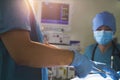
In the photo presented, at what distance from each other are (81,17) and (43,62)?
165cm

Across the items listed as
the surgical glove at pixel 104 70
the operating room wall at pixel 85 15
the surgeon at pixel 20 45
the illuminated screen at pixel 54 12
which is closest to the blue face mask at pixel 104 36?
the operating room wall at pixel 85 15

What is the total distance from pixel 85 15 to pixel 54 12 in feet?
1.07

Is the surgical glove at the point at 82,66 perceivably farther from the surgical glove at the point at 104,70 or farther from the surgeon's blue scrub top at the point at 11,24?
the surgeon's blue scrub top at the point at 11,24

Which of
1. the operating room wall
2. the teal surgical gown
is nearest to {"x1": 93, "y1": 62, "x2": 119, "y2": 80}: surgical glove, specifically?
the teal surgical gown

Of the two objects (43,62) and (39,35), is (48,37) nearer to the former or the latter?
(39,35)

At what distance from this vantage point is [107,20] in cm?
216

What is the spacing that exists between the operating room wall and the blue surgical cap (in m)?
0.17

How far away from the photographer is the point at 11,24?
71 centimetres

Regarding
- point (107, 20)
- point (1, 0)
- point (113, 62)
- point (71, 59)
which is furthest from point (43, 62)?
point (107, 20)

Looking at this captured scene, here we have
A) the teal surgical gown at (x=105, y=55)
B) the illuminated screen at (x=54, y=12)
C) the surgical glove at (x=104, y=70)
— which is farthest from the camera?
the illuminated screen at (x=54, y=12)

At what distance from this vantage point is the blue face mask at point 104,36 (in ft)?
7.06

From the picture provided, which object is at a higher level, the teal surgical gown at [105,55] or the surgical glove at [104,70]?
the surgical glove at [104,70]

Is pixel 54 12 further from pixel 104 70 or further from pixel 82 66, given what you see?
pixel 82 66

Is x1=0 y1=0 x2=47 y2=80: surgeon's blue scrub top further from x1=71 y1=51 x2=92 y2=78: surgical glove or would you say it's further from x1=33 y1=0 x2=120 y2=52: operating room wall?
x1=33 y1=0 x2=120 y2=52: operating room wall
